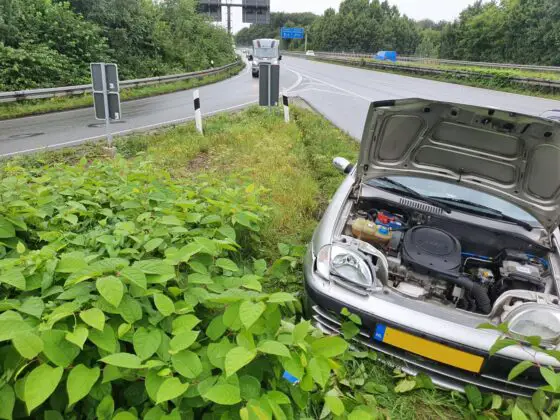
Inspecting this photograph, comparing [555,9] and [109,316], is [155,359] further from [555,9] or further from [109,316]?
[555,9]

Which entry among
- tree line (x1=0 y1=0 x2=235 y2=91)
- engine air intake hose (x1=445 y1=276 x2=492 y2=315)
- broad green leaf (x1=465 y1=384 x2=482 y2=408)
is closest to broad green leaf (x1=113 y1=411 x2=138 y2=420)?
broad green leaf (x1=465 y1=384 x2=482 y2=408)

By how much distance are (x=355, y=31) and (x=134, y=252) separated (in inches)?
3290

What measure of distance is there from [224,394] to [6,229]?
5.55 ft

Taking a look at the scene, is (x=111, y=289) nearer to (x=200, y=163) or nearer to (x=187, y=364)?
(x=187, y=364)

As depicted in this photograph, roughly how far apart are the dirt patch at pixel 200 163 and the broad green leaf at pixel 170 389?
16.1ft

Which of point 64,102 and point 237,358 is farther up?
point 64,102

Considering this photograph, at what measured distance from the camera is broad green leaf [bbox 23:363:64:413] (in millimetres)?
1170

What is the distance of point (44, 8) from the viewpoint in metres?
14.4

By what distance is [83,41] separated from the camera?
50.5ft

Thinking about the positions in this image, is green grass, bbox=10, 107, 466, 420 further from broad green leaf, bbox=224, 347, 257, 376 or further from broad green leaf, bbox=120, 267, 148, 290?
broad green leaf, bbox=120, 267, 148, 290

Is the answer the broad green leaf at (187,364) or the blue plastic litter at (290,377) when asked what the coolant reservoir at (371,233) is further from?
the broad green leaf at (187,364)

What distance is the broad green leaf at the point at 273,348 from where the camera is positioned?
1358 mm

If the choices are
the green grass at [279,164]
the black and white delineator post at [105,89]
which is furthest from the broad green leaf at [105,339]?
the black and white delineator post at [105,89]

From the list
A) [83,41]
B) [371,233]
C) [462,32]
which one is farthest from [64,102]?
[462,32]
